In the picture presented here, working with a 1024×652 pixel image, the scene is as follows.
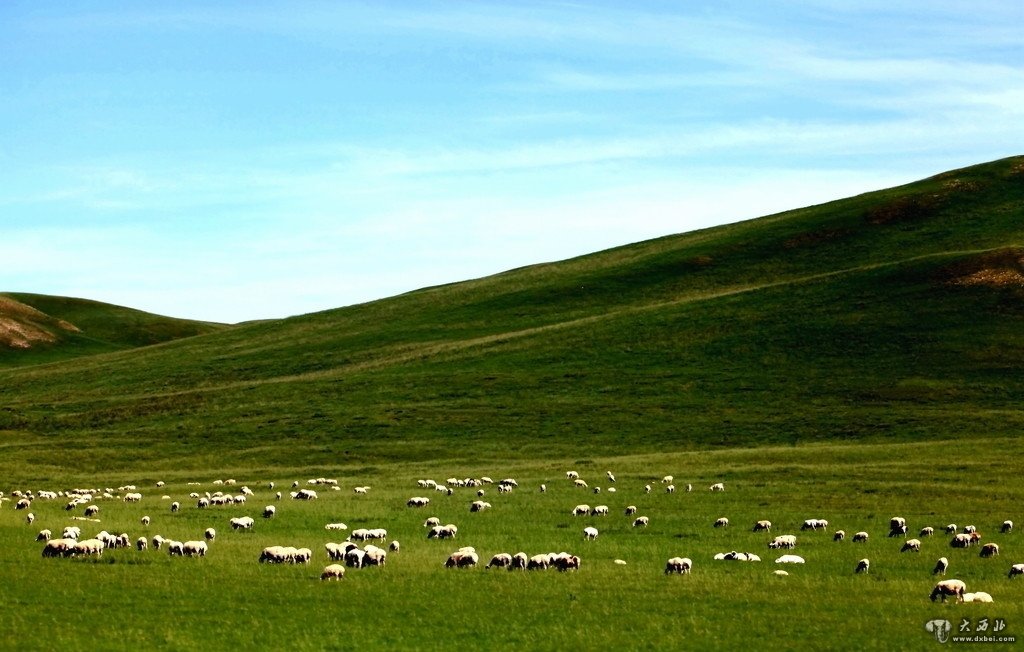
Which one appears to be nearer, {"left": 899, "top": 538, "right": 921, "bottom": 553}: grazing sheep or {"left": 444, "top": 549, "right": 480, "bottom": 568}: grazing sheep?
{"left": 444, "top": 549, "right": 480, "bottom": 568}: grazing sheep

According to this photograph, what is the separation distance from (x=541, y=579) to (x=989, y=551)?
13514mm

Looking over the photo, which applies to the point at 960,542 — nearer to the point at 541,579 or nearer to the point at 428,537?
the point at 541,579

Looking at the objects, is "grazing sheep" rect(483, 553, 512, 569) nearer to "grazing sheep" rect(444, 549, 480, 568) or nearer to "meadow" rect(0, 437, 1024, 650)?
"grazing sheep" rect(444, 549, 480, 568)

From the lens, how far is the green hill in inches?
2628

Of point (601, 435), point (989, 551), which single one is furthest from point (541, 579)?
point (601, 435)

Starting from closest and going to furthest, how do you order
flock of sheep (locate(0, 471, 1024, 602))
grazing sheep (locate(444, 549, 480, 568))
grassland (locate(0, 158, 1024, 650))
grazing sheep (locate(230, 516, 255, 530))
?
grassland (locate(0, 158, 1024, 650)) → flock of sheep (locate(0, 471, 1024, 602)) → grazing sheep (locate(444, 549, 480, 568)) → grazing sheep (locate(230, 516, 255, 530))

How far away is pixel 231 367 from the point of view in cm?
10056

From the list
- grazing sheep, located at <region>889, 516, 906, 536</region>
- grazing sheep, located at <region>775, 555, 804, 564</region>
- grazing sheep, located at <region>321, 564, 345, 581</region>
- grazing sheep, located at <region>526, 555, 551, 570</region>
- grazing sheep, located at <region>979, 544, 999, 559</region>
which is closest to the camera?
grazing sheep, located at <region>321, 564, 345, 581</region>

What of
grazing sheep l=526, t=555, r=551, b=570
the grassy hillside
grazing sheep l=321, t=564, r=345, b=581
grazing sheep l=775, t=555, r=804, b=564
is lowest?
grazing sheep l=775, t=555, r=804, b=564

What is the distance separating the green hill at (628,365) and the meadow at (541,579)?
750 inches

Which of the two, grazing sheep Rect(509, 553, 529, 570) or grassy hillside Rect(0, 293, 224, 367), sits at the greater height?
grassy hillside Rect(0, 293, 224, 367)

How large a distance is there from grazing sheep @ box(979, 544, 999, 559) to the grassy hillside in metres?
131

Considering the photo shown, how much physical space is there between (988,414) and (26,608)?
188 feet

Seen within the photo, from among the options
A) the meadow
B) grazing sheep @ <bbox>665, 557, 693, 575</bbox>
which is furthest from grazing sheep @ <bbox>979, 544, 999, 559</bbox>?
grazing sheep @ <bbox>665, 557, 693, 575</bbox>
